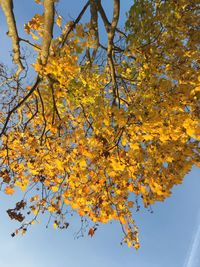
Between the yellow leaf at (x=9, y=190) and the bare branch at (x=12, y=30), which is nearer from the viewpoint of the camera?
the bare branch at (x=12, y=30)

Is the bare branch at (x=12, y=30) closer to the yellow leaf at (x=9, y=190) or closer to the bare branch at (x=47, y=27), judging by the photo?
the bare branch at (x=47, y=27)

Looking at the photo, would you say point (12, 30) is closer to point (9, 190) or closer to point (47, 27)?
point (47, 27)

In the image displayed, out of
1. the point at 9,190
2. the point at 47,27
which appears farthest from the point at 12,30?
the point at 9,190

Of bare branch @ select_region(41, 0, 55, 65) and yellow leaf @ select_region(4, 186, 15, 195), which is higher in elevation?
bare branch @ select_region(41, 0, 55, 65)

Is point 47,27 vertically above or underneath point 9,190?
above

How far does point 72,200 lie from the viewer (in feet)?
36.4

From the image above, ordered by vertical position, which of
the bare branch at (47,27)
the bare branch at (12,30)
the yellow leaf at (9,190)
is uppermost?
the bare branch at (12,30)

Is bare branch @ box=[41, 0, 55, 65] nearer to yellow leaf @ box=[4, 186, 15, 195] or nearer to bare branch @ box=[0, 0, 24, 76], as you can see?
bare branch @ box=[0, 0, 24, 76]

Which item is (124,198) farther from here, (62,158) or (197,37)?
(197,37)

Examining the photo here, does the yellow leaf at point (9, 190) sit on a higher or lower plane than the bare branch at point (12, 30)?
lower

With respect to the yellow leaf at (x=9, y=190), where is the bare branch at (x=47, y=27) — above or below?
above

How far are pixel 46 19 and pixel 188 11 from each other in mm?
3925

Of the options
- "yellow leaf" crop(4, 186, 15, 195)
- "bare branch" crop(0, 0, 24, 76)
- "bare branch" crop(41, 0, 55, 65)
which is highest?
"bare branch" crop(0, 0, 24, 76)

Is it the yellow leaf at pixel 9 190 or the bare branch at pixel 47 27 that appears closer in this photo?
the bare branch at pixel 47 27
